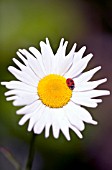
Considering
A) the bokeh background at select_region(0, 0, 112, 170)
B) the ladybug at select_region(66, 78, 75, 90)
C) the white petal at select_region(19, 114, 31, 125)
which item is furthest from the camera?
the bokeh background at select_region(0, 0, 112, 170)

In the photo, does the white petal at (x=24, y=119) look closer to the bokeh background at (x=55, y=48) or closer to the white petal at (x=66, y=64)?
the white petal at (x=66, y=64)

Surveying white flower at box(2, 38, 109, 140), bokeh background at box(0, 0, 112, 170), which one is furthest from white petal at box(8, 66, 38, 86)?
bokeh background at box(0, 0, 112, 170)

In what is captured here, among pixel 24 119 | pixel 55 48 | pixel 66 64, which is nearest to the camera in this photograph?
pixel 24 119

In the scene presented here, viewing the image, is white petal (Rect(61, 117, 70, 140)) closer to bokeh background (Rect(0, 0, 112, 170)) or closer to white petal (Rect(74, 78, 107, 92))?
white petal (Rect(74, 78, 107, 92))

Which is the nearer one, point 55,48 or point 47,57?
point 47,57

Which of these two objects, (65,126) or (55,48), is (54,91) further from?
(55,48)

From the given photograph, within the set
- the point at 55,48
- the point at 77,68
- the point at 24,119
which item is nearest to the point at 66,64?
the point at 77,68
